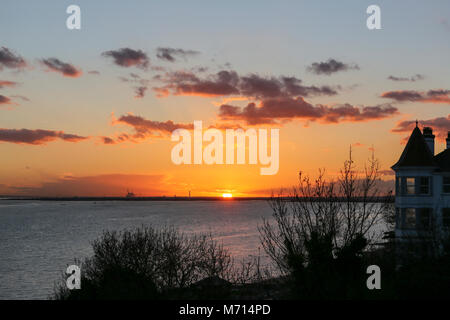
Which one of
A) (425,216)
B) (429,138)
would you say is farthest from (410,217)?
(429,138)

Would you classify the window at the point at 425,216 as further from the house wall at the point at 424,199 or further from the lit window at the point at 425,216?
the house wall at the point at 424,199

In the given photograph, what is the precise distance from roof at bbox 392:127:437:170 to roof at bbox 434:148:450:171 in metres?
0.41

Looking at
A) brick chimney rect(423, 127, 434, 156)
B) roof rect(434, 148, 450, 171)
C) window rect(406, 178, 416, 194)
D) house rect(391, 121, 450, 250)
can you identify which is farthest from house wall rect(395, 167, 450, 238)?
brick chimney rect(423, 127, 434, 156)

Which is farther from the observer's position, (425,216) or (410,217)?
(410,217)

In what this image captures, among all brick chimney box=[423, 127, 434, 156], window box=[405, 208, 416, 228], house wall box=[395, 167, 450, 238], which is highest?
brick chimney box=[423, 127, 434, 156]

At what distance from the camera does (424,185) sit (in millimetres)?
41219

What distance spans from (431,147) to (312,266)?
87.9 feet

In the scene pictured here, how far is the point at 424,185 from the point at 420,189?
475 mm

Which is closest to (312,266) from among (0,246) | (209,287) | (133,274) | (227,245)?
(209,287)

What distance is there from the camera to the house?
40500mm

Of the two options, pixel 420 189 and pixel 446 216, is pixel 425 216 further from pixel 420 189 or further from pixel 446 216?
pixel 420 189

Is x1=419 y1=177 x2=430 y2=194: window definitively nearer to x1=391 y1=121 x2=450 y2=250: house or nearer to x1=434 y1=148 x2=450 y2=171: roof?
x1=391 y1=121 x2=450 y2=250: house
